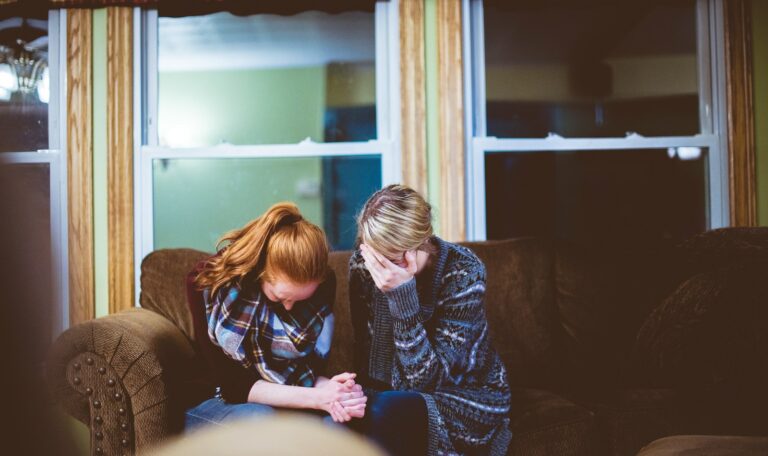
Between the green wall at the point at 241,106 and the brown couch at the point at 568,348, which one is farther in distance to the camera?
the green wall at the point at 241,106

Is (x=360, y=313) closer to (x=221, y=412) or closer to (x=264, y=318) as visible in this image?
(x=264, y=318)

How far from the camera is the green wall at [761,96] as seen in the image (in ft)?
9.71

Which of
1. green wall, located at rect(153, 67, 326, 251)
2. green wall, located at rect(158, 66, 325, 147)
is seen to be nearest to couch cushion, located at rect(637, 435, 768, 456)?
green wall, located at rect(153, 67, 326, 251)

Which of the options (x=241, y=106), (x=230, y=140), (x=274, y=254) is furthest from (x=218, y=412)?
(x=241, y=106)

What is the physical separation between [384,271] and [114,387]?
0.80m

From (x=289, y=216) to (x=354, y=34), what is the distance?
1573mm

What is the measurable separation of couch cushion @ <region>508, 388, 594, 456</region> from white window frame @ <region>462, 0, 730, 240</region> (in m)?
1.15

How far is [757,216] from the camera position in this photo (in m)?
2.96

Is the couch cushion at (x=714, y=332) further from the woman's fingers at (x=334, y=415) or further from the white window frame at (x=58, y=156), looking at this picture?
the white window frame at (x=58, y=156)

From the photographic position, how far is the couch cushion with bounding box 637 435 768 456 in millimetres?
1475

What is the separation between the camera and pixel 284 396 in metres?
1.68

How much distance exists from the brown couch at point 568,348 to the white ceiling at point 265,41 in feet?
3.53

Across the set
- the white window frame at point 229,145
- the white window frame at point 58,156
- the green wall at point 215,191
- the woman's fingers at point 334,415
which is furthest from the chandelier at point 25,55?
the woman's fingers at point 334,415

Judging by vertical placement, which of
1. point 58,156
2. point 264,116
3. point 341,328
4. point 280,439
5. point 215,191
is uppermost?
point 264,116
